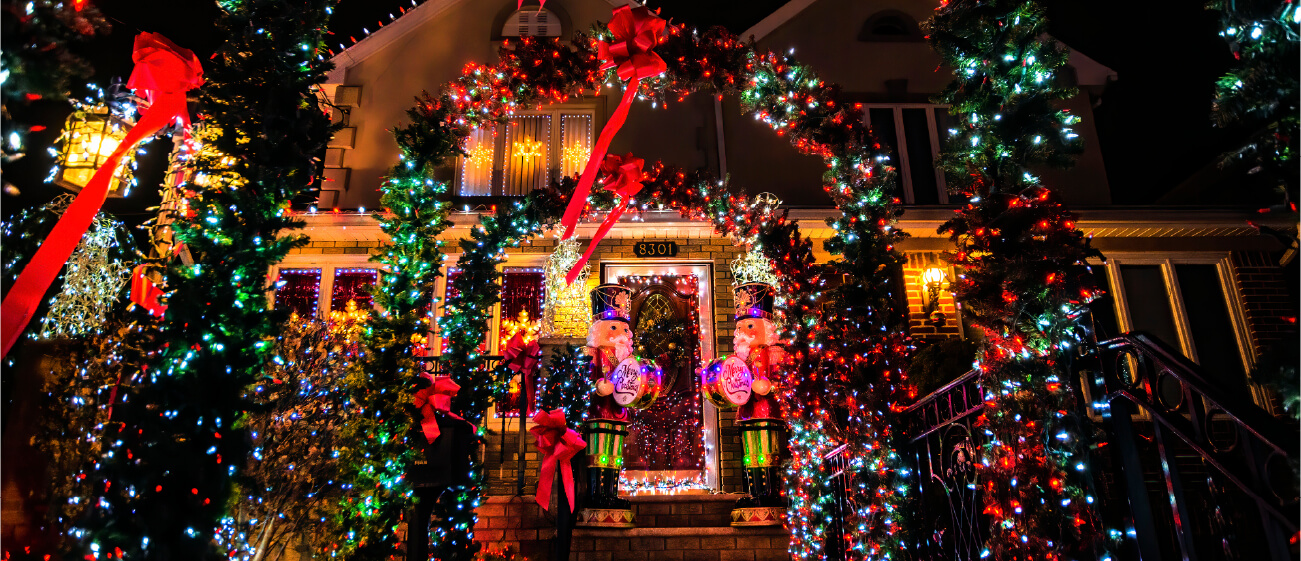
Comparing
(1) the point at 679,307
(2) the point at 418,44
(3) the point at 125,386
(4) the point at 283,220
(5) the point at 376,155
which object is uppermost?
(2) the point at 418,44

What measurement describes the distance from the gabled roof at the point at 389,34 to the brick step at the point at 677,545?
7.97 m

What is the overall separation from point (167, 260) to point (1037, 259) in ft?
14.1

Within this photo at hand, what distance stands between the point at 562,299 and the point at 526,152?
8.96 ft

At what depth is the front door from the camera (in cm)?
902

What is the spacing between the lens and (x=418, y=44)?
10797 mm

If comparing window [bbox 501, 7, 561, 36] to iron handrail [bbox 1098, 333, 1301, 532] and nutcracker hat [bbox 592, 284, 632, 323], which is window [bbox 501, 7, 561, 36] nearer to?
nutcracker hat [bbox 592, 284, 632, 323]

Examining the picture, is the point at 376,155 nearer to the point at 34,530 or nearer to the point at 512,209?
the point at 512,209

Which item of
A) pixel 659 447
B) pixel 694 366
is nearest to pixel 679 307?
pixel 694 366

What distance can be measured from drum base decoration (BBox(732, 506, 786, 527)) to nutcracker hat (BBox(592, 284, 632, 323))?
2.41 metres

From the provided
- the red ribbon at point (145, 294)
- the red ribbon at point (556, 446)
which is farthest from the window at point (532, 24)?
the red ribbon at point (145, 294)

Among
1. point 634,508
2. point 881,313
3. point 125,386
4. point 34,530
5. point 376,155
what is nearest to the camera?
point 125,386

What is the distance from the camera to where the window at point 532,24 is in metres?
10.8

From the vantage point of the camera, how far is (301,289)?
946 centimetres

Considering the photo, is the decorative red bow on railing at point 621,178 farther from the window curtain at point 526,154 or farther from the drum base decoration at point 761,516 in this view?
the drum base decoration at point 761,516
